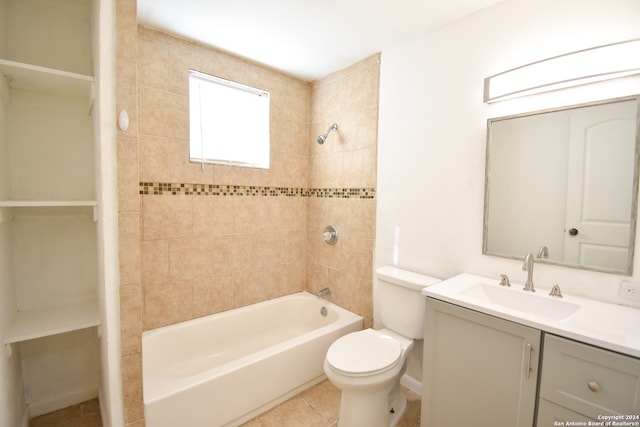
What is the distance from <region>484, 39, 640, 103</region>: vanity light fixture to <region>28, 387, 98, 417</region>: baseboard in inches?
119

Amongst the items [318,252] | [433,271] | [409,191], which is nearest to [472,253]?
[433,271]

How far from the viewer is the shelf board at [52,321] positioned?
136 centimetres

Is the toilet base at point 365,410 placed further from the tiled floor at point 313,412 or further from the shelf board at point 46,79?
the shelf board at point 46,79

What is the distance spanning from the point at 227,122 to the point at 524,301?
230 cm

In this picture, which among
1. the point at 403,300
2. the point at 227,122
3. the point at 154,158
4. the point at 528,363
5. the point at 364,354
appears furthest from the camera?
the point at 227,122

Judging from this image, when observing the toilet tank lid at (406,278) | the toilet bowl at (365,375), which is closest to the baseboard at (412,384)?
the toilet bowl at (365,375)

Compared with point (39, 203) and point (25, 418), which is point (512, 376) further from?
point (25, 418)

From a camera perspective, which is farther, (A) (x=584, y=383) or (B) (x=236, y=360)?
(B) (x=236, y=360)

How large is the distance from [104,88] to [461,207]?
1.94 m

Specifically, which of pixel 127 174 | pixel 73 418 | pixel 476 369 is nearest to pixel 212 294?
pixel 73 418

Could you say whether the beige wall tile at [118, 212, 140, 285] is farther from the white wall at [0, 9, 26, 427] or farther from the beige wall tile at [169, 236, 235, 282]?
the beige wall tile at [169, 236, 235, 282]

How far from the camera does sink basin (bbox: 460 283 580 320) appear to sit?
130 centimetres

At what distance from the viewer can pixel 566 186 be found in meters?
1.39

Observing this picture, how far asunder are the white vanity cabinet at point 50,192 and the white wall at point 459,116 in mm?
1812
